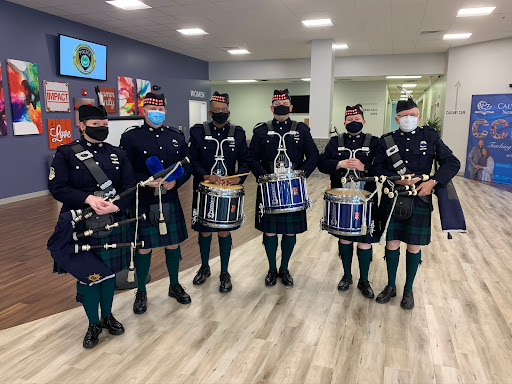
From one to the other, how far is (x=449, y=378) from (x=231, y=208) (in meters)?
1.62

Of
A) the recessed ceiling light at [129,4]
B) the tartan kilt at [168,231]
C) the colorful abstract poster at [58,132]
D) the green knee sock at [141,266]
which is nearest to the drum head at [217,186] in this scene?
the tartan kilt at [168,231]

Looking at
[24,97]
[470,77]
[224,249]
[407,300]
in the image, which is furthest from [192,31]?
[407,300]

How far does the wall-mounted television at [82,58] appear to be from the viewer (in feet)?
23.1

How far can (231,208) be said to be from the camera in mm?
2785

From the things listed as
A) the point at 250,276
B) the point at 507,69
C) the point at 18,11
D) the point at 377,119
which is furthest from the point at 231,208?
the point at 377,119

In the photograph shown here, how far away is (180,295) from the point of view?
2920 millimetres

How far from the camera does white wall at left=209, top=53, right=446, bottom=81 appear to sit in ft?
35.6

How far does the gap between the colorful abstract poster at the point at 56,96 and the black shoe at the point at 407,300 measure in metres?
6.50

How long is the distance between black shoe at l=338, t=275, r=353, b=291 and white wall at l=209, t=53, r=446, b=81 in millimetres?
9389

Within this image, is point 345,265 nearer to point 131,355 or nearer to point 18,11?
point 131,355

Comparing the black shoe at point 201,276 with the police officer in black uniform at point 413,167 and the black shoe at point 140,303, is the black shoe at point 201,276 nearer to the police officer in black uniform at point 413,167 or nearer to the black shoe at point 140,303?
the black shoe at point 140,303

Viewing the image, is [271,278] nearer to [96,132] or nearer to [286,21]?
[96,132]

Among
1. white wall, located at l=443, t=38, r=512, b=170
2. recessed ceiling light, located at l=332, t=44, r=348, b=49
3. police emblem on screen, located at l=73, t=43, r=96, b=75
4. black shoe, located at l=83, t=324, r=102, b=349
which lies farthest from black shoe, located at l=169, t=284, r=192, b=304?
white wall, located at l=443, t=38, r=512, b=170

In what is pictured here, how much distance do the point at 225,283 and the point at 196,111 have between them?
10004mm
